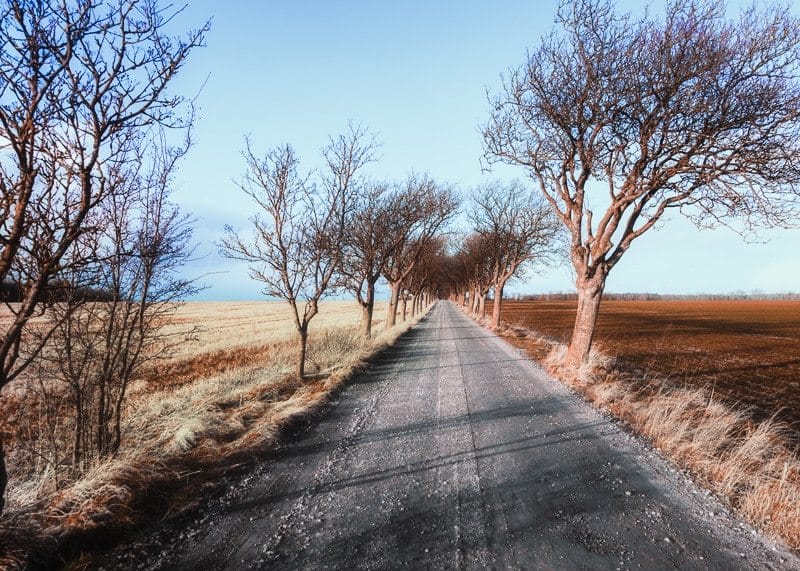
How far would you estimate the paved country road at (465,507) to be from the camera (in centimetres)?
310

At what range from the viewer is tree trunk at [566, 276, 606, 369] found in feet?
35.0

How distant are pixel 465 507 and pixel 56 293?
16.6 ft


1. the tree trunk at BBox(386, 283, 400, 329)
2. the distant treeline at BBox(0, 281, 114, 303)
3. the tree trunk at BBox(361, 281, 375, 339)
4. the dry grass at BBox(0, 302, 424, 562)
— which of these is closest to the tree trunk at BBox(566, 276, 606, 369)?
the dry grass at BBox(0, 302, 424, 562)

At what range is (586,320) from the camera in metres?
10.9

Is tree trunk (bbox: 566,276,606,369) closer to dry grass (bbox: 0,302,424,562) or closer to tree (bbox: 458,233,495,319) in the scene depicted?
dry grass (bbox: 0,302,424,562)

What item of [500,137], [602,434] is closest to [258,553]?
[602,434]

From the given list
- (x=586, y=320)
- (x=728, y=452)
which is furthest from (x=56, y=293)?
(x=586, y=320)

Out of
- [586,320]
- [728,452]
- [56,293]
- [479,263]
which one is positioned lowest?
[728,452]

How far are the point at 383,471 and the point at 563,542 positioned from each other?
2.18 metres

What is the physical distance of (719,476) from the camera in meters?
4.51

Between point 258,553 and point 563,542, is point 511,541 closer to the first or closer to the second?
point 563,542

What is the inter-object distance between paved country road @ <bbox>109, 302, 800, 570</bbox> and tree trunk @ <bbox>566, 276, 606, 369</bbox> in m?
4.52

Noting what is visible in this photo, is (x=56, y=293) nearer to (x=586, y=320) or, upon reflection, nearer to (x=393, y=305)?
(x=586, y=320)

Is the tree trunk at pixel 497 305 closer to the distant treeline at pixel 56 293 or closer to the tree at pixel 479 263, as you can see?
the tree at pixel 479 263
